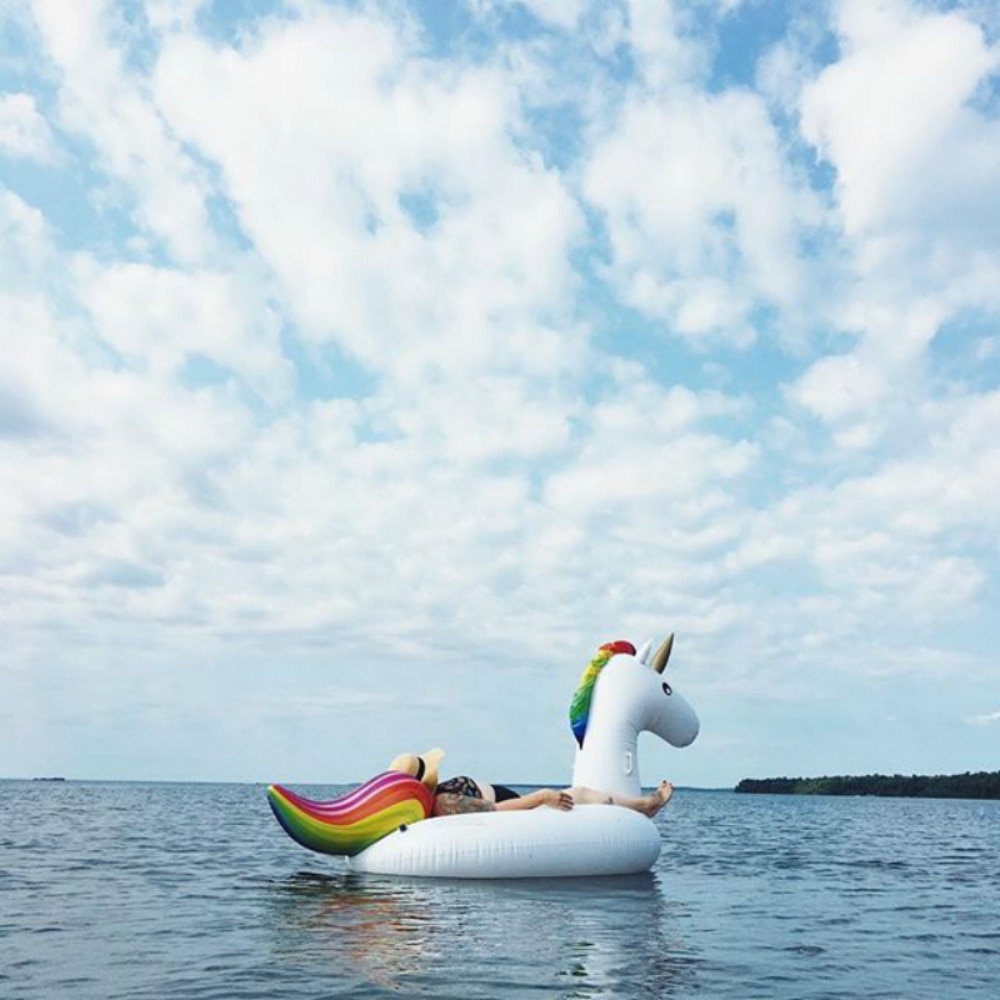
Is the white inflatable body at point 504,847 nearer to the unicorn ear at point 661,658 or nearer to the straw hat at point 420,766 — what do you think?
the straw hat at point 420,766

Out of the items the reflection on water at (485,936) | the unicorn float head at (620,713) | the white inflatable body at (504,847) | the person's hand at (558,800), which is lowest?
the reflection on water at (485,936)

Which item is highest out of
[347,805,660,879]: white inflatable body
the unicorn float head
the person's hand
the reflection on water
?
the unicorn float head

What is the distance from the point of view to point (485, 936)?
8461 millimetres

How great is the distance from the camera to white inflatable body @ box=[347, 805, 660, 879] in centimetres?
1175

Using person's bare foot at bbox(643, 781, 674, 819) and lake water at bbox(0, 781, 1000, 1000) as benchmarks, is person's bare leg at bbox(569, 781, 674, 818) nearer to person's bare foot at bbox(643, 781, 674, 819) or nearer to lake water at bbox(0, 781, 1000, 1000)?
person's bare foot at bbox(643, 781, 674, 819)

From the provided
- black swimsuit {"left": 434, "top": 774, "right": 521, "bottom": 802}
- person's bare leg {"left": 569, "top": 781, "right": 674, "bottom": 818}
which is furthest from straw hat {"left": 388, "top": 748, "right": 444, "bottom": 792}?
person's bare leg {"left": 569, "top": 781, "right": 674, "bottom": 818}

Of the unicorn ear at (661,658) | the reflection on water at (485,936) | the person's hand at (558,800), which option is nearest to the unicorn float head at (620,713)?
the unicorn ear at (661,658)

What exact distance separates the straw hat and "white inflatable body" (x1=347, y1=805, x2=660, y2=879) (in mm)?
637

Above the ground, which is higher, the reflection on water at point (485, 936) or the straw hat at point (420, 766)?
the straw hat at point (420, 766)

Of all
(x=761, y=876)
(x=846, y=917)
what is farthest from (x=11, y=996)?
(x=761, y=876)

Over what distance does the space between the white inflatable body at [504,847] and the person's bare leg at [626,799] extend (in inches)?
26.9

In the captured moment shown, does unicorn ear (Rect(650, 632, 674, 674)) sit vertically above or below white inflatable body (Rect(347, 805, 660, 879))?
above

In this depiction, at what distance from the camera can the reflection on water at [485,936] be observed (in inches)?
274

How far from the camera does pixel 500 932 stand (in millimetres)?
8664
